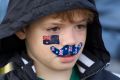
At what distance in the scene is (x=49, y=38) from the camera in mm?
2012

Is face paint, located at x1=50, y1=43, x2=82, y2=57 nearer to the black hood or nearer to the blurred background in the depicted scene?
the black hood

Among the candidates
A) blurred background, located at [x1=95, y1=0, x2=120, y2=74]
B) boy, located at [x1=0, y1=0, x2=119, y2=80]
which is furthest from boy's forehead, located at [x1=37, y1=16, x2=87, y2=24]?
blurred background, located at [x1=95, y1=0, x2=120, y2=74]

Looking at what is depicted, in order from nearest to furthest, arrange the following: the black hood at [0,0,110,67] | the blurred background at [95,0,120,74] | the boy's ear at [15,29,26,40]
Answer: the black hood at [0,0,110,67] → the boy's ear at [15,29,26,40] → the blurred background at [95,0,120,74]

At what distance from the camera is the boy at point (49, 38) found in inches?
Answer: 76.4

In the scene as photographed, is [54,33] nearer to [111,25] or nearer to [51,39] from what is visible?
[51,39]

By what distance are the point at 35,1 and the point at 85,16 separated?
261 mm

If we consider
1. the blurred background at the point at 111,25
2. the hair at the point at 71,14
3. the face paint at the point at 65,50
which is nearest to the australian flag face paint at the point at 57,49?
the face paint at the point at 65,50

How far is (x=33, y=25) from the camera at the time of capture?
203 centimetres

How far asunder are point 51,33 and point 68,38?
90 mm

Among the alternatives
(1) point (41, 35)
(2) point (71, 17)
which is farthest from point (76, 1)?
(1) point (41, 35)

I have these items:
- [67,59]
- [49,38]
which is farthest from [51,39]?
[67,59]

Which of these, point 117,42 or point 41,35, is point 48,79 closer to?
point 41,35

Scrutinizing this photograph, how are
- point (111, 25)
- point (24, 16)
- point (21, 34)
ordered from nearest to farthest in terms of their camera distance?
1. point (24, 16)
2. point (21, 34)
3. point (111, 25)

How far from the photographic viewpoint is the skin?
6.51 feet
